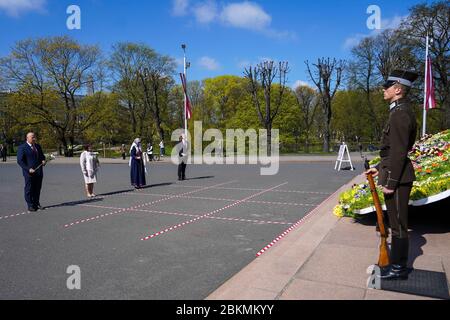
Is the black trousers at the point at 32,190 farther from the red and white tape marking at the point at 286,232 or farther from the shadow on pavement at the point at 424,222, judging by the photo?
the shadow on pavement at the point at 424,222

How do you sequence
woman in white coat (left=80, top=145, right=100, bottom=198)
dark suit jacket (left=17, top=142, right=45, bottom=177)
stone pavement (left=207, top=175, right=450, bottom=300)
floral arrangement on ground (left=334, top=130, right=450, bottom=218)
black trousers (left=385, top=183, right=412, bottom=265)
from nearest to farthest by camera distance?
stone pavement (left=207, top=175, right=450, bottom=300), black trousers (left=385, top=183, right=412, bottom=265), floral arrangement on ground (left=334, top=130, right=450, bottom=218), dark suit jacket (left=17, top=142, right=45, bottom=177), woman in white coat (left=80, top=145, right=100, bottom=198)

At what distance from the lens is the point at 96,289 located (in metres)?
4.19

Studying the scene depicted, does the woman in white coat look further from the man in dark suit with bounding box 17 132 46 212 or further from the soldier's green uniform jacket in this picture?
the soldier's green uniform jacket

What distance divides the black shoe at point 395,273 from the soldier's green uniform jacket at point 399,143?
91cm

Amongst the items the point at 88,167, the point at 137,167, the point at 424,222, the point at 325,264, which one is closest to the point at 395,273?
the point at 325,264

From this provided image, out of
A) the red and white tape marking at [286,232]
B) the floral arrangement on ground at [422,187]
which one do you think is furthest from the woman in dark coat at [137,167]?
the floral arrangement on ground at [422,187]

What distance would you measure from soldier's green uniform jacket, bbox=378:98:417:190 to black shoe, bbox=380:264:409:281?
0.91m

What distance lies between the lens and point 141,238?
21.2 feet

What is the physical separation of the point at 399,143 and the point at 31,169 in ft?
29.1

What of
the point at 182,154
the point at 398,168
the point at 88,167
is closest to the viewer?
the point at 398,168

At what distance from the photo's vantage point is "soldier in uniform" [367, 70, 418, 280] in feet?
12.6

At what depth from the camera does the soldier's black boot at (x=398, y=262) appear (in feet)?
13.1

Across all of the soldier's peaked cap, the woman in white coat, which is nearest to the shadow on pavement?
the soldier's peaked cap

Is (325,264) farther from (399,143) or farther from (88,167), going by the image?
(88,167)
